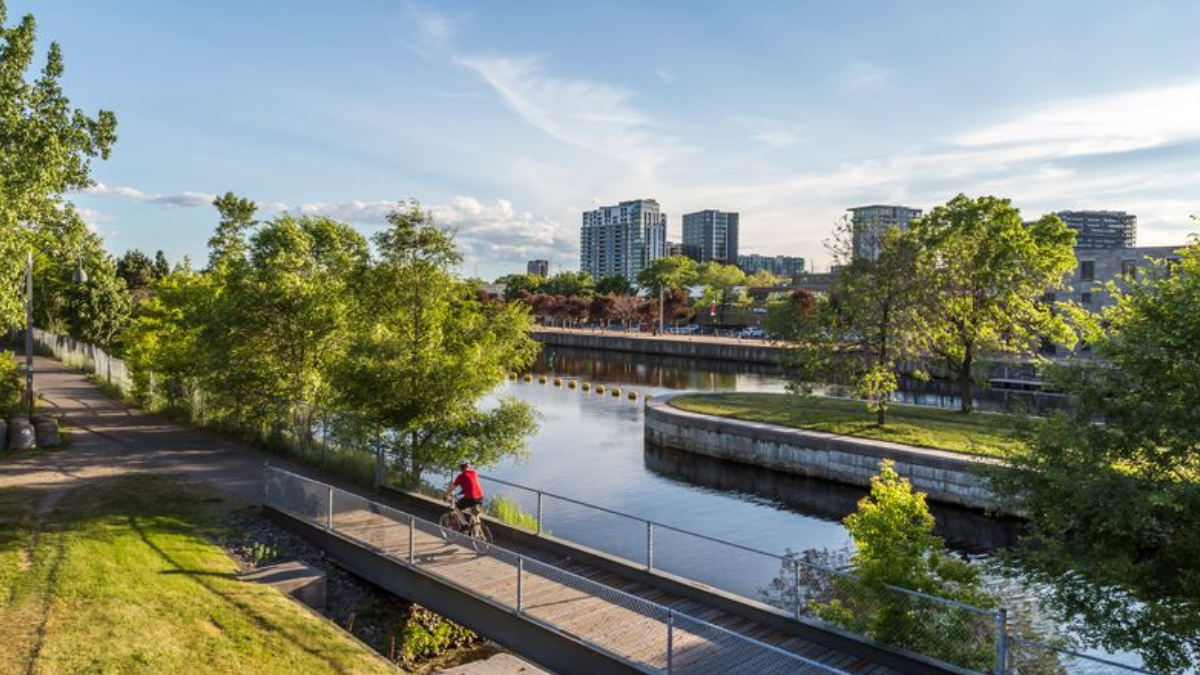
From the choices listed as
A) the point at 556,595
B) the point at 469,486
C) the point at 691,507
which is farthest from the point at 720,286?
the point at 556,595

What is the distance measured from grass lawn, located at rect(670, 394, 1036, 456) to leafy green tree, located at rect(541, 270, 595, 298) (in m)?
131

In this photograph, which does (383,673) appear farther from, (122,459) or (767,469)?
(767,469)

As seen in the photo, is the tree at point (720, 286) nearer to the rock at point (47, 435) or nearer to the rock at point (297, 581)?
the rock at point (47, 435)

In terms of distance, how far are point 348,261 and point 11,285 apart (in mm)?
10096

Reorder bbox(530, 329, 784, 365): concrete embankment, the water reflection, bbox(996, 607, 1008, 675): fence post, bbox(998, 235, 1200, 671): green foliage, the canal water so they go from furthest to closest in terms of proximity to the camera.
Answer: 1. bbox(530, 329, 784, 365): concrete embankment
2. the water reflection
3. the canal water
4. bbox(996, 607, 1008, 675): fence post
5. bbox(998, 235, 1200, 671): green foliage

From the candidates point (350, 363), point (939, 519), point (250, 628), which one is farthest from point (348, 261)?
point (939, 519)

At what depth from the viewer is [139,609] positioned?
12312 millimetres

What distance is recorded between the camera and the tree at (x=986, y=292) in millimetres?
37594

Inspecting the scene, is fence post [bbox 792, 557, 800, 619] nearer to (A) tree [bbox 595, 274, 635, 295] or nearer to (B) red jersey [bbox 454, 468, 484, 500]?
(B) red jersey [bbox 454, 468, 484, 500]

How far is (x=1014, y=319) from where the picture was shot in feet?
129

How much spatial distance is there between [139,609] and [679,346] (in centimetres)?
8324

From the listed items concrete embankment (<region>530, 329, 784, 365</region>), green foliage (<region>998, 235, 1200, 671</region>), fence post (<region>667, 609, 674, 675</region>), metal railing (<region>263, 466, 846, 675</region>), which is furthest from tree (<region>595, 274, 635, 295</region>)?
fence post (<region>667, 609, 674, 675</region>)

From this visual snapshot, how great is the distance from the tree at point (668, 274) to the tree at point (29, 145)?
146 metres

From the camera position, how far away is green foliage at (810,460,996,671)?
34.8 feet
